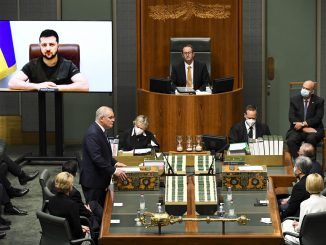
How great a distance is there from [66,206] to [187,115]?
401cm

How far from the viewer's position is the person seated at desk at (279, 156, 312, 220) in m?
7.52

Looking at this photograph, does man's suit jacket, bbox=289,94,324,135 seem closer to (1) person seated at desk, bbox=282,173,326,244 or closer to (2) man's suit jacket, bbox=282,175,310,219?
(2) man's suit jacket, bbox=282,175,310,219

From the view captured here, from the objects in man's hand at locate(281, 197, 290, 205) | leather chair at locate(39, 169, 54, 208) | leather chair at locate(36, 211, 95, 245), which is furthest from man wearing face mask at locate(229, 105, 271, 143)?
leather chair at locate(36, 211, 95, 245)

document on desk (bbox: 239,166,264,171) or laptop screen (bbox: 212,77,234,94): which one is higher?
laptop screen (bbox: 212,77,234,94)

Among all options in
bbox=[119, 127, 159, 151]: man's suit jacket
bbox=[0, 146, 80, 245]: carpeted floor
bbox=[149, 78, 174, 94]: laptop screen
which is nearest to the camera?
bbox=[0, 146, 80, 245]: carpeted floor

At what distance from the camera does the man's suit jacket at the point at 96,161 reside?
8.02 metres

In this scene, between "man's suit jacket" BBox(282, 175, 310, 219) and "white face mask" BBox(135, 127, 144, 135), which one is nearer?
"man's suit jacket" BBox(282, 175, 310, 219)

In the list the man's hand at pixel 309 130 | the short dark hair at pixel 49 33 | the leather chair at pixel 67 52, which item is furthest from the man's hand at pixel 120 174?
the short dark hair at pixel 49 33

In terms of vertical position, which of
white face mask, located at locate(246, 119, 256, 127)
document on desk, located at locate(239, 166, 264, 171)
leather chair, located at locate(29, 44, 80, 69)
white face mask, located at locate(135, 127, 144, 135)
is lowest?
document on desk, located at locate(239, 166, 264, 171)

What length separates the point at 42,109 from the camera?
458 inches

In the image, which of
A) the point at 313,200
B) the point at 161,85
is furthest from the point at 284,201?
the point at 161,85

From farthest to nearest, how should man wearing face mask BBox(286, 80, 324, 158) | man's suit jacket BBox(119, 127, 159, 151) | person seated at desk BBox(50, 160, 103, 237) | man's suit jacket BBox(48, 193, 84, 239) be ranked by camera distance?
man wearing face mask BBox(286, 80, 324, 158), man's suit jacket BBox(119, 127, 159, 151), person seated at desk BBox(50, 160, 103, 237), man's suit jacket BBox(48, 193, 84, 239)

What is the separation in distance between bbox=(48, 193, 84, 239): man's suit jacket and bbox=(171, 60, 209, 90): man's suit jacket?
4.63 meters

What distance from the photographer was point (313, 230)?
22.4ft
